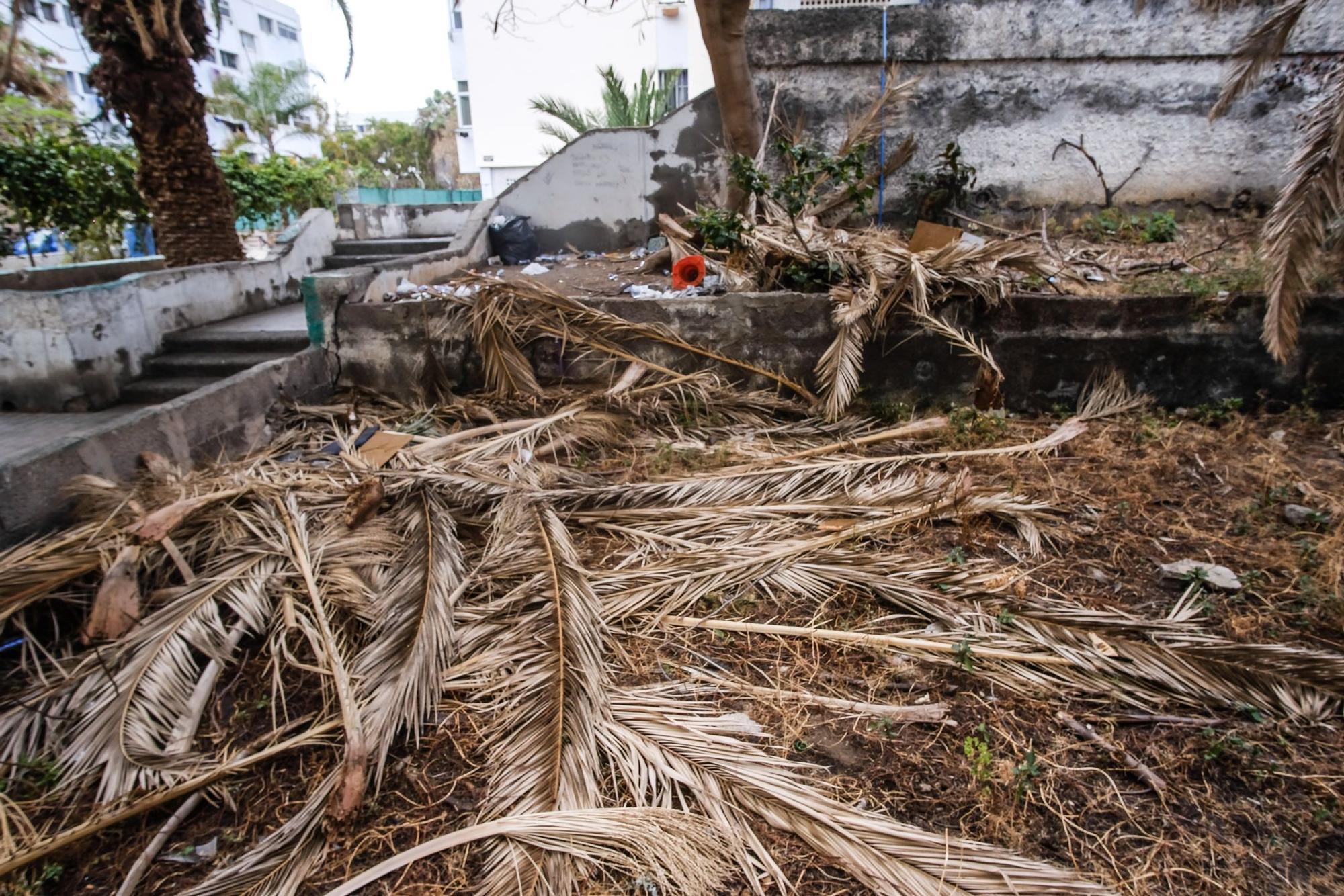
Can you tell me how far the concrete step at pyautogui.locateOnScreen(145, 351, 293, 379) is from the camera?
5.59 m

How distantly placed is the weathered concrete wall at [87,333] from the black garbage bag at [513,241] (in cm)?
278

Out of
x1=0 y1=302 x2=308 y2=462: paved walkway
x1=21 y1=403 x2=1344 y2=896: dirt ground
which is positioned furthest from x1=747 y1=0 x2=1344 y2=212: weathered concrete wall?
x1=0 y1=302 x2=308 y2=462: paved walkway

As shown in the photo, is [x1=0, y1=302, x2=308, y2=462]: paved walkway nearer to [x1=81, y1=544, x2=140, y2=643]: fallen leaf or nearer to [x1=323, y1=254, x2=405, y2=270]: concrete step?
[x1=81, y1=544, x2=140, y2=643]: fallen leaf

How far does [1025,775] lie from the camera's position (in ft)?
6.91

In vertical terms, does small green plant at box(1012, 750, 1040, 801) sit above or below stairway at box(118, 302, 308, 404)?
below

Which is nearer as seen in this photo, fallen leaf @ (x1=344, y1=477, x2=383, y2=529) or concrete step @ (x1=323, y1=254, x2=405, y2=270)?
fallen leaf @ (x1=344, y1=477, x2=383, y2=529)

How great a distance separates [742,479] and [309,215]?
7666 millimetres

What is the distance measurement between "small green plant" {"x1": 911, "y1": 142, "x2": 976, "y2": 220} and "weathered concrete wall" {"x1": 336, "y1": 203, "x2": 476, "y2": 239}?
607 cm

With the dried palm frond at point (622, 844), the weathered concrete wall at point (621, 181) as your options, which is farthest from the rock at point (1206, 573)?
the weathered concrete wall at point (621, 181)

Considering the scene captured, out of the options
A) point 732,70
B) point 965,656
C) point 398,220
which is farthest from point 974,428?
point 398,220

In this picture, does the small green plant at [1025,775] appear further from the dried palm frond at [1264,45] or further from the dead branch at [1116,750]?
the dried palm frond at [1264,45]

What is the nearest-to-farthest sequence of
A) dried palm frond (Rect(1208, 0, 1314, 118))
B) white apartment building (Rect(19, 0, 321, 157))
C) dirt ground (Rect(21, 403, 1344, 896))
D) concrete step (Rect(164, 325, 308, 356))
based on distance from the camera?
dirt ground (Rect(21, 403, 1344, 896)), dried palm frond (Rect(1208, 0, 1314, 118)), concrete step (Rect(164, 325, 308, 356)), white apartment building (Rect(19, 0, 321, 157))

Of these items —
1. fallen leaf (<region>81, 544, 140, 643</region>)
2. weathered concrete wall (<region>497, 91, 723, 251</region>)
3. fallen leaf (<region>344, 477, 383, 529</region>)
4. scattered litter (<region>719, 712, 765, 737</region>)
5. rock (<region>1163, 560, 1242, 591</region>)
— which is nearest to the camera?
scattered litter (<region>719, 712, 765, 737</region>)

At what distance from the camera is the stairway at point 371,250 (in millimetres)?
9156
